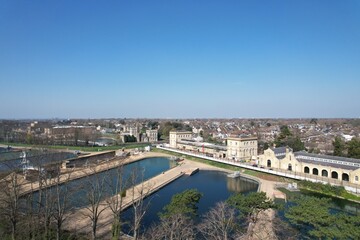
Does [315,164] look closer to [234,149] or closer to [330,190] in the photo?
[330,190]

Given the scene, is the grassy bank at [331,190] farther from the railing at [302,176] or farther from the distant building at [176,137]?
the distant building at [176,137]

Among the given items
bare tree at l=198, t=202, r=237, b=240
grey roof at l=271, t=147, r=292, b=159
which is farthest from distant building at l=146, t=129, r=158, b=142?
bare tree at l=198, t=202, r=237, b=240

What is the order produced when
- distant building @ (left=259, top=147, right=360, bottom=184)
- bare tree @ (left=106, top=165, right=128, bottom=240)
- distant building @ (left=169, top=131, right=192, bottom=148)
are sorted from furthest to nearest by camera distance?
distant building @ (left=169, top=131, right=192, bottom=148) → distant building @ (left=259, top=147, right=360, bottom=184) → bare tree @ (left=106, top=165, right=128, bottom=240)

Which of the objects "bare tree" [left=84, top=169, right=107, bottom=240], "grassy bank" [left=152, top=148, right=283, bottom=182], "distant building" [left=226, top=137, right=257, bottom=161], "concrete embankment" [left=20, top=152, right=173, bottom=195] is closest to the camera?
"bare tree" [left=84, top=169, right=107, bottom=240]

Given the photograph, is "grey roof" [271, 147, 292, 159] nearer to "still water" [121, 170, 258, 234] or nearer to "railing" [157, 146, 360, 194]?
"railing" [157, 146, 360, 194]

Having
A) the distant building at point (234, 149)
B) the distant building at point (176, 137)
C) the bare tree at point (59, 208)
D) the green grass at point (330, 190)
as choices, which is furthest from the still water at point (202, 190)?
the distant building at point (176, 137)

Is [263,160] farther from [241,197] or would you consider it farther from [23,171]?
[23,171]

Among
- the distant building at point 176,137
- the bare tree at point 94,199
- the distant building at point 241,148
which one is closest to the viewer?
the bare tree at point 94,199

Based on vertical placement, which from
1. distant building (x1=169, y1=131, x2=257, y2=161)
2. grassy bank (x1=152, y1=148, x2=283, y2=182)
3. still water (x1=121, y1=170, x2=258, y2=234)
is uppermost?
distant building (x1=169, y1=131, x2=257, y2=161)
